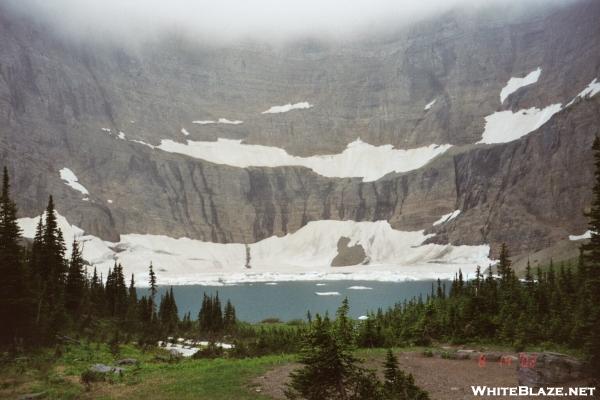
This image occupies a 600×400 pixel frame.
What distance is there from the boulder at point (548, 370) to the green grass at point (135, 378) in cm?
902

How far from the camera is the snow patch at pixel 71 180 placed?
164 meters

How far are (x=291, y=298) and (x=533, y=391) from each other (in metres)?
80.3

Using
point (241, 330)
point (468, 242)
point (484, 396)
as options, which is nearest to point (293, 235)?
point (468, 242)

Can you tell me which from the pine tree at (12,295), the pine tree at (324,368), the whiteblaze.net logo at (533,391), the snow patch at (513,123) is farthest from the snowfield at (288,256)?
the pine tree at (324,368)

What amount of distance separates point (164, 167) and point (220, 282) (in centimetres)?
7064

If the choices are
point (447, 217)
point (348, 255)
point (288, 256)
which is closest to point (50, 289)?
point (348, 255)

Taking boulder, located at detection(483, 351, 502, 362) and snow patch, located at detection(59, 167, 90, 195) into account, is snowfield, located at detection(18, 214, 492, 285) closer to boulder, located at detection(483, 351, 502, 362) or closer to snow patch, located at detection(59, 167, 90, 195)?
snow patch, located at detection(59, 167, 90, 195)

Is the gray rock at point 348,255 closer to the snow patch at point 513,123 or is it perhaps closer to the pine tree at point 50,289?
the snow patch at point 513,123

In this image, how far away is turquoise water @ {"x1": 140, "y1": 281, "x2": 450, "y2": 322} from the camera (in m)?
75.2

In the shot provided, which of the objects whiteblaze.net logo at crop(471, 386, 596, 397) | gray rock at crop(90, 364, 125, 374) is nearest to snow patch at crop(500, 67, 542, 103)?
whiteblaze.net logo at crop(471, 386, 596, 397)

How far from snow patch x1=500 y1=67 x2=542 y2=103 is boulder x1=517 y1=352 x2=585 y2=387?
19154 centimetres

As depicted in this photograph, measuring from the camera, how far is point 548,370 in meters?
17.8

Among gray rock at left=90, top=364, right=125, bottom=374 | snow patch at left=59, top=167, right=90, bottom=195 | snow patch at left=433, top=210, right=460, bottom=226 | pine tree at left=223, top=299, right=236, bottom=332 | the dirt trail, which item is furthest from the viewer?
snow patch at left=433, top=210, right=460, bottom=226

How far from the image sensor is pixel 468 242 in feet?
504
